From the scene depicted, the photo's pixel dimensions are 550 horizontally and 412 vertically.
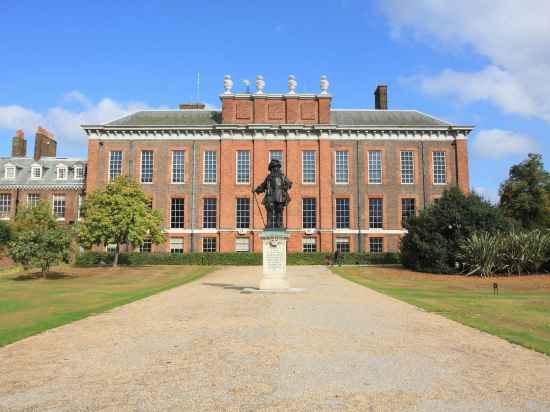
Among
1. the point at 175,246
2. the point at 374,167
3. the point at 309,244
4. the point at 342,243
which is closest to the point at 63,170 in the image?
the point at 175,246

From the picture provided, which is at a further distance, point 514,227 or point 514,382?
point 514,227

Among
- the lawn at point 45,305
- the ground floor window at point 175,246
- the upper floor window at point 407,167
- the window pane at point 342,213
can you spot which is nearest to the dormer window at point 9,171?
the ground floor window at point 175,246

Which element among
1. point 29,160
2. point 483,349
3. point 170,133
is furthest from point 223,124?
point 483,349

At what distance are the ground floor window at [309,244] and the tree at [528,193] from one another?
63.8 feet

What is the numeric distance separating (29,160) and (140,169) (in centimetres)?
1610

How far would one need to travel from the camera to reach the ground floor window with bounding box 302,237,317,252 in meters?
42.3

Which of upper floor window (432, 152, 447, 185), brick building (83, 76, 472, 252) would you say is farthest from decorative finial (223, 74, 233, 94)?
upper floor window (432, 152, 447, 185)

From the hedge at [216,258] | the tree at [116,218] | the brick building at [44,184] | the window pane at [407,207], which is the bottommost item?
the hedge at [216,258]

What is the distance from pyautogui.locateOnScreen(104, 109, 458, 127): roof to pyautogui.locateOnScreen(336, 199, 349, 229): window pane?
7.35 metres

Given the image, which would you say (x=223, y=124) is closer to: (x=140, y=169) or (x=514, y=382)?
(x=140, y=169)

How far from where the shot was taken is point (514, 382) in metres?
6.26

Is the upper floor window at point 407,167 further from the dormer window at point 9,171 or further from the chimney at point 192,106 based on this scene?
the dormer window at point 9,171

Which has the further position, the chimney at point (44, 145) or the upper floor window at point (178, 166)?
the chimney at point (44, 145)

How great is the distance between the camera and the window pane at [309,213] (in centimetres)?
4278
